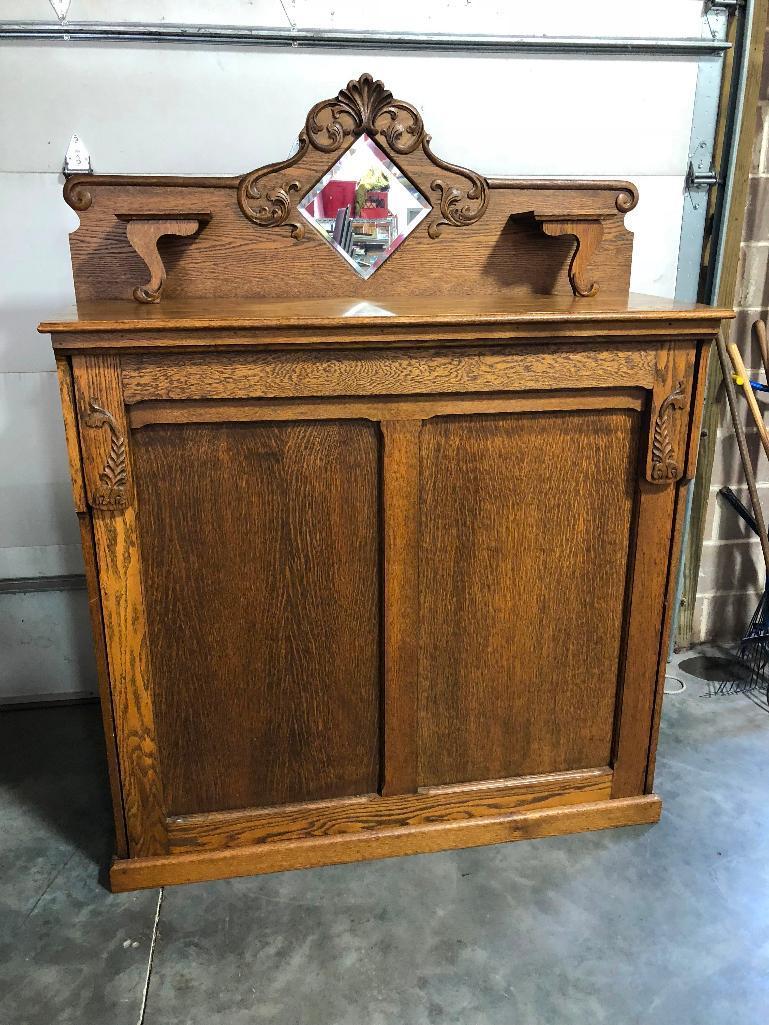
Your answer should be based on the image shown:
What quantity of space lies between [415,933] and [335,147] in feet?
6.27

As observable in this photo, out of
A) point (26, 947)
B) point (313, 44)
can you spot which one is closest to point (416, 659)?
point (26, 947)

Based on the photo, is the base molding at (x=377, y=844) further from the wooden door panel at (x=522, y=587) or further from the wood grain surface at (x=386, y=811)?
the wooden door panel at (x=522, y=587)

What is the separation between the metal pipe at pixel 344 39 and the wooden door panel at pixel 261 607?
1212 millimetres

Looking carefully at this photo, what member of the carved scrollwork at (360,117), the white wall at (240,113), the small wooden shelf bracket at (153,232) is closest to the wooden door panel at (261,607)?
the small wooden shelf bracket at (153,232)

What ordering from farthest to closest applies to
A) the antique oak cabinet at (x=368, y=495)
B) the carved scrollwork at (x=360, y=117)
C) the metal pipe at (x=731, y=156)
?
the metal pipe at (x=731, y=156)
the carved scrollwork at (x=360, y=117)
the antique oak cabinet at (x=368, y=495)

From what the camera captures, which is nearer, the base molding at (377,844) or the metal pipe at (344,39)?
the base molding at (377,844)

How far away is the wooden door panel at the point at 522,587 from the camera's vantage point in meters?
2.02

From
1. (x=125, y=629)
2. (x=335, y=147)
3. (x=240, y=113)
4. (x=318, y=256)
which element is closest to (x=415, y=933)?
(x=125, y=629)

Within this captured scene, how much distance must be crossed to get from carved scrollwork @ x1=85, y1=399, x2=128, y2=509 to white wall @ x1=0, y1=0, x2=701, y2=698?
0.87 m

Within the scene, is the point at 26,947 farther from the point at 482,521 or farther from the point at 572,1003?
the point at 482,521

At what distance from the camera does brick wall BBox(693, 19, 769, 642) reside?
9.14 feet

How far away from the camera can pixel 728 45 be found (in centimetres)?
256

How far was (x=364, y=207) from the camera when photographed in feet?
7.28

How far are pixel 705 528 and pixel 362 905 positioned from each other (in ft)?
6.01
